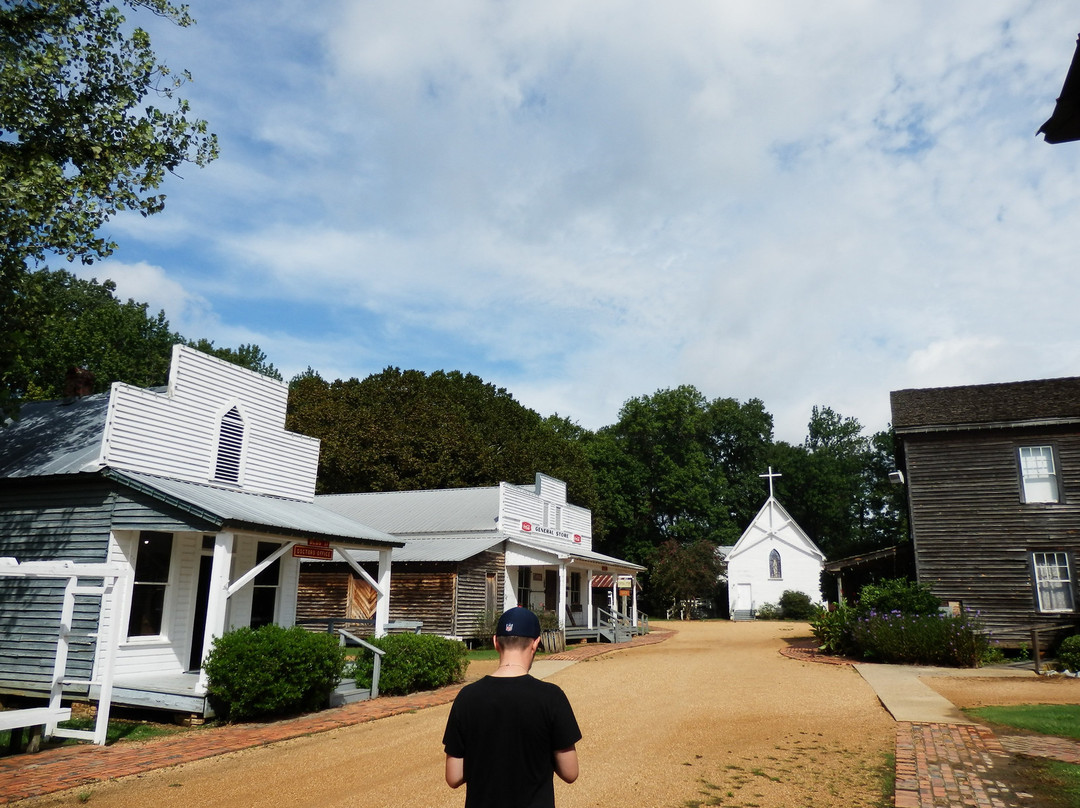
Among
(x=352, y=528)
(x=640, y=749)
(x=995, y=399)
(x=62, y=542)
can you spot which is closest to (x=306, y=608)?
(x=352, y=528)

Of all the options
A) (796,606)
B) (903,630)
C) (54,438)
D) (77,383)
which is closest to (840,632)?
(903,630)

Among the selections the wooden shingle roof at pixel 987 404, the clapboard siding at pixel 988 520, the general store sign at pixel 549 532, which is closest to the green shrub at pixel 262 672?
the clapboard siding at pixel 988 520

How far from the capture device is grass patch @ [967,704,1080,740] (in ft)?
36.7

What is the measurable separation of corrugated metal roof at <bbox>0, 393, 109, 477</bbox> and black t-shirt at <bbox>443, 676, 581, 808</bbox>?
11939mm

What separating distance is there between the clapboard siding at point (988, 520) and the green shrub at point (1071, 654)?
3.32m

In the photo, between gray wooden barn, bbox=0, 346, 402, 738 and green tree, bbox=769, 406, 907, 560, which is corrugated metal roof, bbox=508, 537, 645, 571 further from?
green tree, bbox=769, 406, 907, 560

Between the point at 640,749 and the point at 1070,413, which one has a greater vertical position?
the point at 1070,413

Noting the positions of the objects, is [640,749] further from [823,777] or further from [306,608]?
[306,608]

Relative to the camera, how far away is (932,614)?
21.2 meters

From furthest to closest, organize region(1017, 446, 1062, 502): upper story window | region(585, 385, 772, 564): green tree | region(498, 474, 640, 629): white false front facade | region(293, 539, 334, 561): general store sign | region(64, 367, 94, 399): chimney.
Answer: region(585, 385, 772, 564): green tree < region(498, 474, 640, 629): white false front facade < region(1017, 446, 1062, 502): upper story window < region(64, 367, 94, 399): chimney < region(293, 539, 334, 561): general store sign

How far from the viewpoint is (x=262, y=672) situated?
37.7ft

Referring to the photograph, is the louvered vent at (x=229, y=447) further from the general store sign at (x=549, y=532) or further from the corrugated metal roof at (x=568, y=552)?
the general store sign at (x=549, y=532)

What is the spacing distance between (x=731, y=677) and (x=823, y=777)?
9.43 meters

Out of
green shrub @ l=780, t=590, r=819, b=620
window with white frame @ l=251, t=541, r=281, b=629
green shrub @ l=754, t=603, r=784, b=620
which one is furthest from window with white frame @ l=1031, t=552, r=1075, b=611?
green shrub @ l=754, t=603, r=784, b=620
